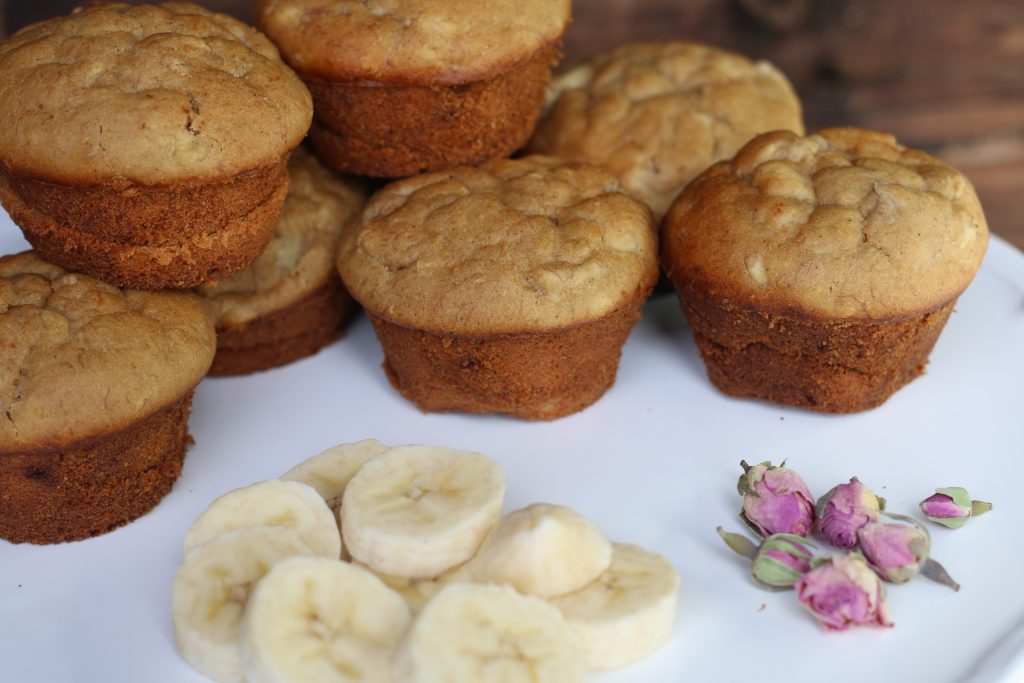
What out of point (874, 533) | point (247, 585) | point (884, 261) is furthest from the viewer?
point (884, 261)

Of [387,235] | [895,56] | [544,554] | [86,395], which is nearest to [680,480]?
[544,554]

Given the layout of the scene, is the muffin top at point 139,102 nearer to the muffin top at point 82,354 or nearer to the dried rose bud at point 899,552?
the muffin top at point 82,354

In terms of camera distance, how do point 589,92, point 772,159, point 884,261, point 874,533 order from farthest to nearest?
point 589,92, point 772,159, point 884,261, point 874,533

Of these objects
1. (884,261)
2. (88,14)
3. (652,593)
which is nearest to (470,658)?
(652,593)

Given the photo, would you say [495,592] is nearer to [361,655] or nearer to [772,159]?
[361,655]

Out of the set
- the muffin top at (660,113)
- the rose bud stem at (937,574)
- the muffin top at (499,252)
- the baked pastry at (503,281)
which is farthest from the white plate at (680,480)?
the muffin top at (660,113)

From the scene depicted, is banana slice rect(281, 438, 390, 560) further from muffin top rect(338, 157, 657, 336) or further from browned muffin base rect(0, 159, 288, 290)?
browned muffin base rect(0, 159, 288, 290)

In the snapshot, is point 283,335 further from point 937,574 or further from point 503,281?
point 937,574
